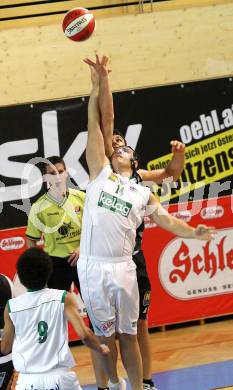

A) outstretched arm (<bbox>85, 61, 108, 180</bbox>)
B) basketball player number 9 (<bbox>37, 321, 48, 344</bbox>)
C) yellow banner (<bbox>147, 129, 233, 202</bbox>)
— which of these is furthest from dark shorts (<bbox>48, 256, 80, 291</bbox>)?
basketball player number 9 (<bbox>37, 321, 48, 344</bbox>)

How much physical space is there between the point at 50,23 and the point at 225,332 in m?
4.49

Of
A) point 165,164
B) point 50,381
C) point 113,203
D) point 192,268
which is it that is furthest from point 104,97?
point 192,268

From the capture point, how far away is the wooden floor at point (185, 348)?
27.9ft

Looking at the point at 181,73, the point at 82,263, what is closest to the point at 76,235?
the point at 82,263

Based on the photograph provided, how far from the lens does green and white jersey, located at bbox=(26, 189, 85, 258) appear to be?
8.09 meters

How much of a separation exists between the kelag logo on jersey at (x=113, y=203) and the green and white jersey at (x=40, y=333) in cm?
126

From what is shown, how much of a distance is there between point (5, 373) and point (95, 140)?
6.38ft

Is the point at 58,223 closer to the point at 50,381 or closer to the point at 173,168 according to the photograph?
the point at 173,168

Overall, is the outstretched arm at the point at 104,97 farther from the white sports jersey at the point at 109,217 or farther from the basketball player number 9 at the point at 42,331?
the basketball player number 9 at the point at 42,331

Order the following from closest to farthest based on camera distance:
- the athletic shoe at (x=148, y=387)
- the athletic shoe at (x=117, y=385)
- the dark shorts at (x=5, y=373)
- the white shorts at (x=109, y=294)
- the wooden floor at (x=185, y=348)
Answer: the dark shorts at (x=5, y=373) < the white shorts at (x=109, y=294) < the athletic shoe at (x=117, y=385) < the athletic shoe at (x=148, y=387) < the wooden floor at (x=185, y=348)

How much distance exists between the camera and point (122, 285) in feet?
21.3

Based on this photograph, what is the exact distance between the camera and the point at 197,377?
7895mm

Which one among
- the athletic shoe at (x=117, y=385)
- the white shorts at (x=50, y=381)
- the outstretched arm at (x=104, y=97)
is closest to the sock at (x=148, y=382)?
the athletic shoe at (x=117, y=385)

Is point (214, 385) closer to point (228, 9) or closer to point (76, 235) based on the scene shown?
point (76, 235)
